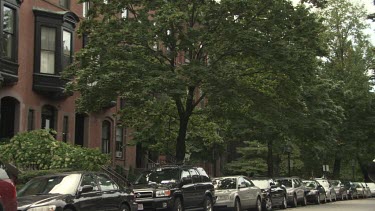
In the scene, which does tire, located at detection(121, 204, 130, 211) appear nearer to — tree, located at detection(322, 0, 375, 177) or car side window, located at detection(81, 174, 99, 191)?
car side window, located at detection(81, 174, 99, 191)

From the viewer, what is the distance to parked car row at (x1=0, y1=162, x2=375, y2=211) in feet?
36.3

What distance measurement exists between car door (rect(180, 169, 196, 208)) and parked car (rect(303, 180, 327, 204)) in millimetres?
14705

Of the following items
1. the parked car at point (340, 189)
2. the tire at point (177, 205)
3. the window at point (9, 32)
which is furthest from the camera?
the parked car at point (340, 189)

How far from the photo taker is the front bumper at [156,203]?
1553 cm

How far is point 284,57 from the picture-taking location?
62.4 ft

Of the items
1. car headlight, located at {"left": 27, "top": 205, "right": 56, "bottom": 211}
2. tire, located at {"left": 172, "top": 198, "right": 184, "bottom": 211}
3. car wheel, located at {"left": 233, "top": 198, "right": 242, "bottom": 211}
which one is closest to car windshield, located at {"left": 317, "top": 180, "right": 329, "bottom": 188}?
car wheel, located at {"left": 233, "top": 198, "right": 242, "bottom": 211}

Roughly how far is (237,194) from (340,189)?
19974 mm

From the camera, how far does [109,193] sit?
12844mm

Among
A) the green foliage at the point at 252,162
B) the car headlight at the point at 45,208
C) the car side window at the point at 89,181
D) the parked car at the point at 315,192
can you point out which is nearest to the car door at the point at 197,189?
the car side window at the point at 89,181

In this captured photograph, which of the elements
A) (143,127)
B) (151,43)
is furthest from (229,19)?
(143,127)

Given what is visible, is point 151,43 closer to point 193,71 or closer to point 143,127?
point 193,71

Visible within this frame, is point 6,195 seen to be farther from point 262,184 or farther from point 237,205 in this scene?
point 262,184

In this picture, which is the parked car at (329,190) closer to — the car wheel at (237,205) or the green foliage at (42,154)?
the car wheel at (237,205)

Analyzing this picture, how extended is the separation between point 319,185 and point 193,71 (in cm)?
1698
